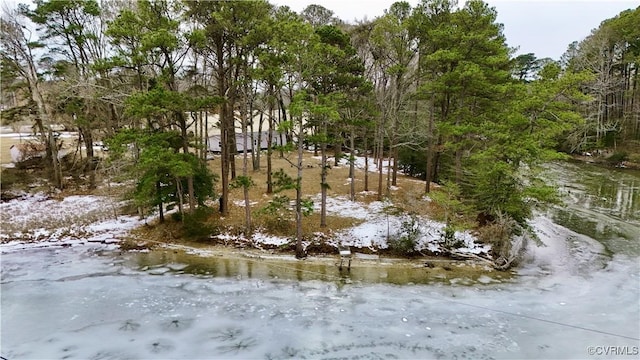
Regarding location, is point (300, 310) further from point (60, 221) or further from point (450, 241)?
point (60, 221)

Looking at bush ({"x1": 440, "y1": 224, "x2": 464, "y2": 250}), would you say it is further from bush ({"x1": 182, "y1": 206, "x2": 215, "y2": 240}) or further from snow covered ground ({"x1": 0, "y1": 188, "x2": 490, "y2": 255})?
bush ({"x1": 182, "y1": 206, "x2": 215, "y2": 240})

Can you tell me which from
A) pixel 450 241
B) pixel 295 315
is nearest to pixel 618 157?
pixel 450 241

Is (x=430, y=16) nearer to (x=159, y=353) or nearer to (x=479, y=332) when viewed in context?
(x=479, y=332)

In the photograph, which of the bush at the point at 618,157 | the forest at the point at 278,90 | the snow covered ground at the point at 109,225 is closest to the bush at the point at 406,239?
the snow covered ground at the point at 109,225

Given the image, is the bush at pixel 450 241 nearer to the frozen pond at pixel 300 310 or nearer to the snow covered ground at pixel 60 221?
the frozen pond at pixel 300 310
